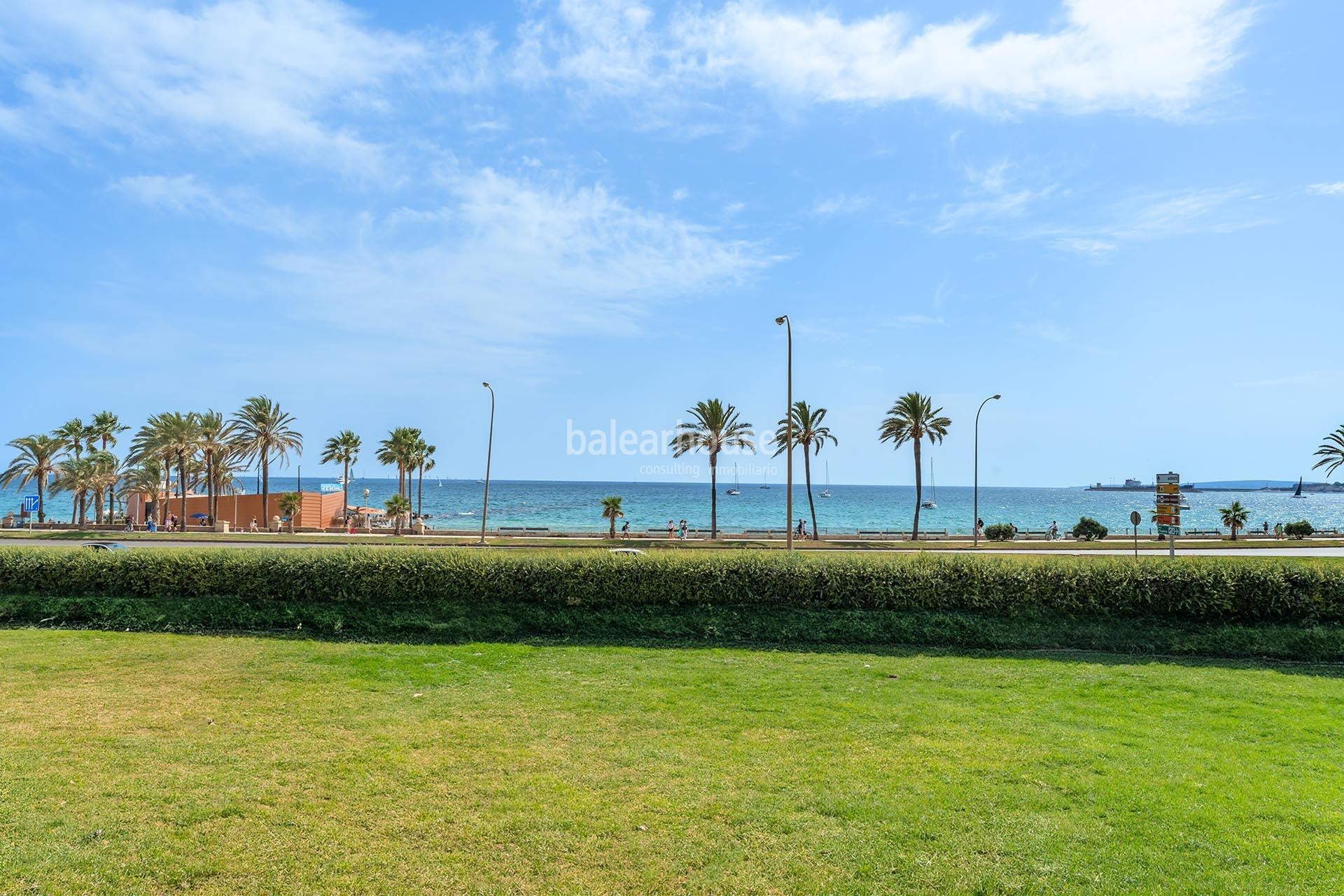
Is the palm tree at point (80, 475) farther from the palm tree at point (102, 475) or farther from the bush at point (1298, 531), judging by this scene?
the bush at point (1298, 531)

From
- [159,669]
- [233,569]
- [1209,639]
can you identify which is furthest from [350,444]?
[1209,639]

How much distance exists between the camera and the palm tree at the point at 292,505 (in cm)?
5812

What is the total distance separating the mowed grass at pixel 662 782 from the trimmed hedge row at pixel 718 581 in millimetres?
3494

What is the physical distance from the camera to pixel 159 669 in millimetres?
11711

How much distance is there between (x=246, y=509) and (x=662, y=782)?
66529 mm

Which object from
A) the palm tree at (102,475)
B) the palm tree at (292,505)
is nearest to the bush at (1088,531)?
the palm tree at (292,505)

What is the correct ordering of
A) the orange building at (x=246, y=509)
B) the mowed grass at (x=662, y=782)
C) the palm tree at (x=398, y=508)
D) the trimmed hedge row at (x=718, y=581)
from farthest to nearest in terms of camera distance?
the orange building at (x=246, y=509) < the palm tree at (x=398, y=508) < the trimmed hedge row at (x=718, y=581) < the mowed grass at (x=662, y=782)

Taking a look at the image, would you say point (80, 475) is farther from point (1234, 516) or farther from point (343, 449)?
point (1234, 516)

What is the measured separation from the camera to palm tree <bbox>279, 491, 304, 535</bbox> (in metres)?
58.1

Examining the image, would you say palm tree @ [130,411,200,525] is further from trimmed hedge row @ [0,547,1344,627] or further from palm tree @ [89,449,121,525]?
trimmed hedge row @ [0,547,1344,627]

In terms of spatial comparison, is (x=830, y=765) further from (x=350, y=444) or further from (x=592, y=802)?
(x=350, y=444)

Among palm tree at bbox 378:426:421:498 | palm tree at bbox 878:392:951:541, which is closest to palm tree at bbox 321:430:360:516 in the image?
palm tree at bbox 378:426:421:498

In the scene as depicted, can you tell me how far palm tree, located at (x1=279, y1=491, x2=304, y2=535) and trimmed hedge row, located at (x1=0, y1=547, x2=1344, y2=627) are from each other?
1708 inches

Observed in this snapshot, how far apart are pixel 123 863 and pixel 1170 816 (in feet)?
25.0
